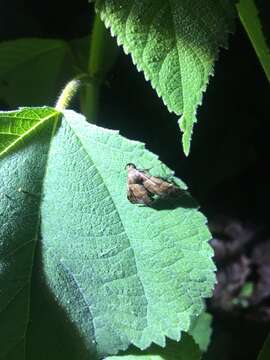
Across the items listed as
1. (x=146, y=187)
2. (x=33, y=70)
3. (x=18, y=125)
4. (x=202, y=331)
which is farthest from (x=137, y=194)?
(x=202, y=331)

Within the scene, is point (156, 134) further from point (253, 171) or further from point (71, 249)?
point (71, 249)

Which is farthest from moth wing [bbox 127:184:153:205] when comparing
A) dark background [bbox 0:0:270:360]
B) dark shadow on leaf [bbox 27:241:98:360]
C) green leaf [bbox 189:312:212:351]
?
green leaf [bbox 189:312:212:351]

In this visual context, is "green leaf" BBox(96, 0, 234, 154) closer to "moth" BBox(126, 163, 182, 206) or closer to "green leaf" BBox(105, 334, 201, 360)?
"moth" BBox(126, 163, 182, 206)

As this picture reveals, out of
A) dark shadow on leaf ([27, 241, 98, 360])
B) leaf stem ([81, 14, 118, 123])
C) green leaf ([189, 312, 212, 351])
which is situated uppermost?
leaf stem ([81, 14, 118, 123])

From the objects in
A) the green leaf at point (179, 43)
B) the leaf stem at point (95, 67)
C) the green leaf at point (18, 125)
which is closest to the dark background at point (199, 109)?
the leaf stem at point (95, 67)

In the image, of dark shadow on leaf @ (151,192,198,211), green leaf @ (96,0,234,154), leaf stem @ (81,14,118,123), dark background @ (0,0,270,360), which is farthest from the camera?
dark background @ (0,0,270,360)
